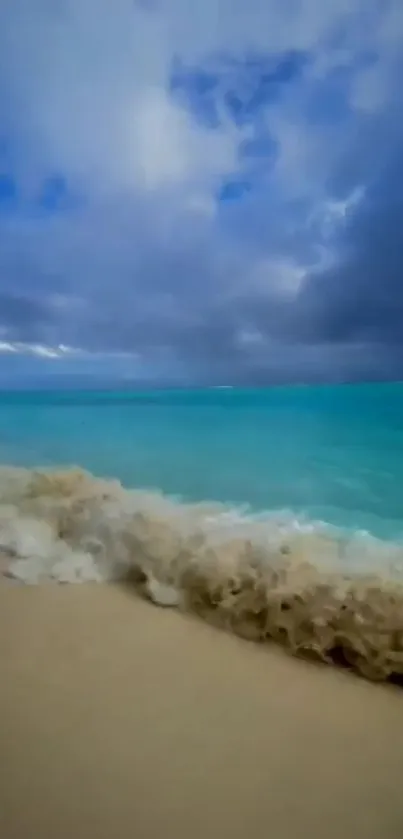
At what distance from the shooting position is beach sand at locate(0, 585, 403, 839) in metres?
0.58

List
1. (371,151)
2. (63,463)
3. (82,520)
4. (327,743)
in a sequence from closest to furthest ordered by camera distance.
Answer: (327,743) < (82,520) < (371,151) < (63,463)

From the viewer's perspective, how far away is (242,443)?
1417 millimetres

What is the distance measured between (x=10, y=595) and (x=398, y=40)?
1352mm

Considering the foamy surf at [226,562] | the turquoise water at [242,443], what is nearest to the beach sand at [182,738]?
the foamy surf at [226,562]

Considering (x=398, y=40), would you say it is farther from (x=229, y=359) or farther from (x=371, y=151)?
(x=229, y=359)

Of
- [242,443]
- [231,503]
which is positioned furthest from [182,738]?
[242,443]

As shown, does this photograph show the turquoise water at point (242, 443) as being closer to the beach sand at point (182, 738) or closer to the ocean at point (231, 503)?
the ocean at point (231, 503)

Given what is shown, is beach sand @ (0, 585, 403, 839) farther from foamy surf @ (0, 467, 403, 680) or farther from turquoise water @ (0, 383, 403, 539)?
turquoise water @ (0, 383, 403, 539)

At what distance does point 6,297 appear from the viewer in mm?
1656

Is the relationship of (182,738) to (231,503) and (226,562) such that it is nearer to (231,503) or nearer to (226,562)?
(226,562)

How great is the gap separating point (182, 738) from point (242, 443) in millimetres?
804

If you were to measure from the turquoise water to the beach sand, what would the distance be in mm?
451

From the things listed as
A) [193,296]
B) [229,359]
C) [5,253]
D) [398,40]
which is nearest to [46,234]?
[5,253]

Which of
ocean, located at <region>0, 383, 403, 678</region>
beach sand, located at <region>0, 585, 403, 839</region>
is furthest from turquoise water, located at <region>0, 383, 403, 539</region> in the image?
beach sand, located at <region>0, 585, 403, 839</region>
